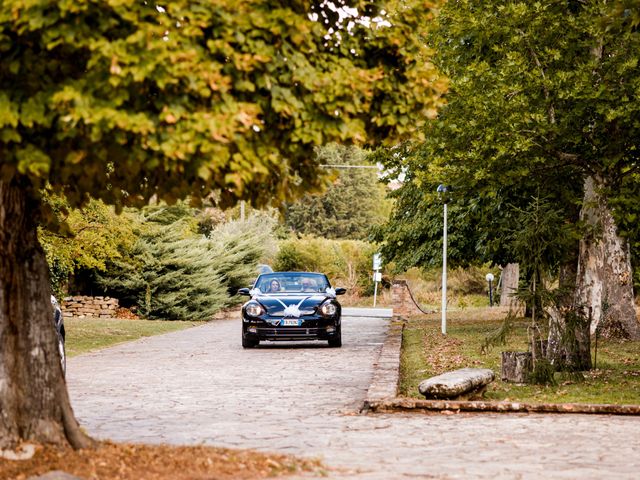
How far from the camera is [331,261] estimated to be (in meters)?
56.8

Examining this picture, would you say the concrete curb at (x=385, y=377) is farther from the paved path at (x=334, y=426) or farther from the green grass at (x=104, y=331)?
the green grass at (x=104, y=331)

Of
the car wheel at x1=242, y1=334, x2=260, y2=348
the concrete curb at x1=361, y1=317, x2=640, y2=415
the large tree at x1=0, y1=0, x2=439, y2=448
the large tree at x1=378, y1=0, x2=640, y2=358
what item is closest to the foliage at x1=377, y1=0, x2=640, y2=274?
the large tree at x1=378, y1=0, x2=640, y2=358

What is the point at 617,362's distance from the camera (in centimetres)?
1652

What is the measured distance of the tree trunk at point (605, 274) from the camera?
21.5 m

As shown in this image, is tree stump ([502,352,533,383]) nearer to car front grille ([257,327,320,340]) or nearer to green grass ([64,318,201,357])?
car front grille ([257,327,320,340])

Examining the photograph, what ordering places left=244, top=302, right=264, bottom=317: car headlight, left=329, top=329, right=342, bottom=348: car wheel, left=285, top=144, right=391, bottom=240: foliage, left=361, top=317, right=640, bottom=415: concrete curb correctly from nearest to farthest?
left=361, top=317, right=640, bottom=415: concrete curb < left=244, top=302, right=264, bottom=317: car headlight < left=329, top=329, right=342, bottom=348: car wheel < left=285, top=144, right=391, bottom=240: foliage

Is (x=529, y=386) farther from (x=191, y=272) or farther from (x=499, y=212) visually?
(x=191, y=272)

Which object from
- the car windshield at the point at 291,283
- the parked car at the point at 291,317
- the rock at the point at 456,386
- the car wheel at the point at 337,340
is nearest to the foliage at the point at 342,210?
the car windshield at the point at 291,283

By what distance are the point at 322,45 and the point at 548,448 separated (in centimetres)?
383

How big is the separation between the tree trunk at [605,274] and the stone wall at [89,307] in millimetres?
17156

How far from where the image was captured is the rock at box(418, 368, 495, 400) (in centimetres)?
1105

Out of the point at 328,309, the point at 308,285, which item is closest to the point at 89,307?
the point at 308,285

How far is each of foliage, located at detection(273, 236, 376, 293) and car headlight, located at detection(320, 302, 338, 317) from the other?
113 feet

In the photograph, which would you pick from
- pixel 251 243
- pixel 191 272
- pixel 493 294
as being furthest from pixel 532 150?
pixel 493 294
